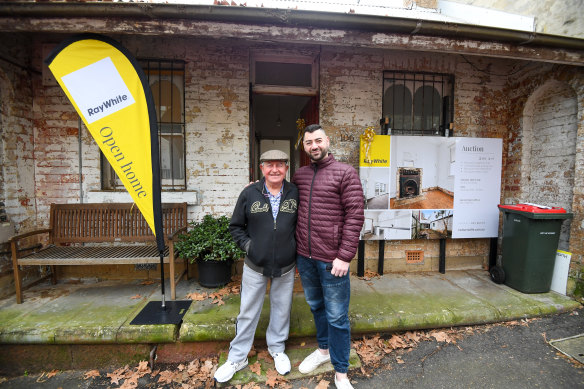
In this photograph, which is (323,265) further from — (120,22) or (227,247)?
(120,22)

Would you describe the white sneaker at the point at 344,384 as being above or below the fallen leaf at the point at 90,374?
above

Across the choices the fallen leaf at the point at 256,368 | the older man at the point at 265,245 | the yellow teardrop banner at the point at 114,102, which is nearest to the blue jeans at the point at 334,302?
the older man at the point at 265,245

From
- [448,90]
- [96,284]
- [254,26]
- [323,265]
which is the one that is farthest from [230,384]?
[448,90]

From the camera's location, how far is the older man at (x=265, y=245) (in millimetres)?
2379

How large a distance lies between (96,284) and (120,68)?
305 cm

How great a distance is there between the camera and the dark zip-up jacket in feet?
7.79

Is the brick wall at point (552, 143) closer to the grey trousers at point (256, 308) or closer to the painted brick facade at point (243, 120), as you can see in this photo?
the painted brick facade at point (243, 120)

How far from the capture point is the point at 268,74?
469 cm

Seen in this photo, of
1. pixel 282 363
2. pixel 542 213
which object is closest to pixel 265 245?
pixel 282 363

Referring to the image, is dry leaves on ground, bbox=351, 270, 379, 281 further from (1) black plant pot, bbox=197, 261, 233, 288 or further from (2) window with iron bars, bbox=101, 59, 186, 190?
(2) window with iron bars, bbox=101, 59, 186, 190

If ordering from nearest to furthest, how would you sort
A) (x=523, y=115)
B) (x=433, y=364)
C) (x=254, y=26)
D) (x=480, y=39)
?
(x=433, y=364), (x=254, y=26), (x=480, y=39), (x=523, y=115)

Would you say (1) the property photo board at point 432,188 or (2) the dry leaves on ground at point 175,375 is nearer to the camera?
(2) the dry leaves on ground at point 175,375

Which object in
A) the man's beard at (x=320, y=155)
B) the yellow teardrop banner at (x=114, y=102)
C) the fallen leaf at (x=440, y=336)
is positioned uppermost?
the yellow teardrop banner at (x=114, y=102)

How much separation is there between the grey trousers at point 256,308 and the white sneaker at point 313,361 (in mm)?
248
